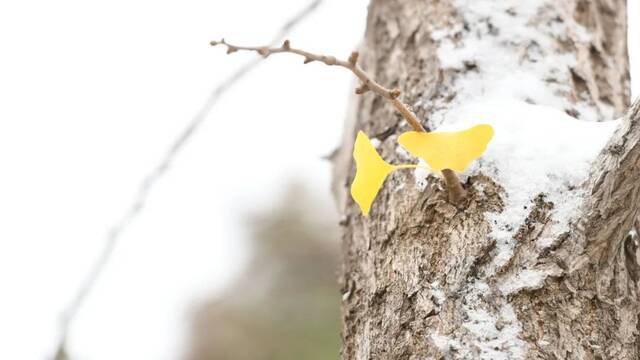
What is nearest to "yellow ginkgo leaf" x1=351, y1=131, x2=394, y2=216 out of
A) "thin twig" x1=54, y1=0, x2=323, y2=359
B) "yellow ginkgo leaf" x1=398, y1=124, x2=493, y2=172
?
"yellow ginkgo leaf" x1=398, y1=124, x2=493, y2=172

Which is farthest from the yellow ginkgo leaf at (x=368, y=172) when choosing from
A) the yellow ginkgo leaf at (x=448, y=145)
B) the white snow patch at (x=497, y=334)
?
the white snow patch at (x=497, y=334)

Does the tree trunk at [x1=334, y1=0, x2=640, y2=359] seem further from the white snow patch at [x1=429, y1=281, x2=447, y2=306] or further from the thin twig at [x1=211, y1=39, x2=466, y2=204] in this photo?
the thin twig at [x1=211, y1=39, x2=466, y2=204]

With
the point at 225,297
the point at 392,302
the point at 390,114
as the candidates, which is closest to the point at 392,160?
the point at 390,114

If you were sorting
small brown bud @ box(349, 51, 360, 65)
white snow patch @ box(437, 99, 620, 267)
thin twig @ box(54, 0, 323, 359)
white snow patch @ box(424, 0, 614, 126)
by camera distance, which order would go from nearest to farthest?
small brown bud @ box(349, 51, 360, 65), white snow patch @ box(437, 99, 620, 267), white snow patch @ box(424, 0, 614, 126), thin twig @ box(54, 0, 323, 359)

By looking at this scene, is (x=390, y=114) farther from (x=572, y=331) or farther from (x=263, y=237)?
(x=263, y=237)

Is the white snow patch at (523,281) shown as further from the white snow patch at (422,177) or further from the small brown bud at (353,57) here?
the small brown bud at (353,57)

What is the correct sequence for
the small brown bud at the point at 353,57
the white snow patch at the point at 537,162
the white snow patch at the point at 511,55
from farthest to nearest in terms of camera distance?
1. the white snow patch at the point at 511,55
2. the white snow patch at the point at 537,162
3. the small brown bud at the point at 353,57

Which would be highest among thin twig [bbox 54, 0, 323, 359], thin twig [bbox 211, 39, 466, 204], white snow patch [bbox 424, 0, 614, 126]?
thin twig [bbox 211, 39, 466, 204]
